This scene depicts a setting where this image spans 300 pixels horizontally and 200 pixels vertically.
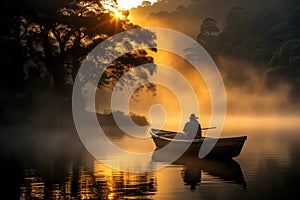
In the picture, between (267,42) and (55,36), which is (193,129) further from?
(267,42)

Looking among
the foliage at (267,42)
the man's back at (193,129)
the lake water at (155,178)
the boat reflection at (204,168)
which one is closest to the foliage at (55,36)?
the lake water at (155,178)

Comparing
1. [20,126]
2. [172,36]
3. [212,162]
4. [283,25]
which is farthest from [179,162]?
[172,36]

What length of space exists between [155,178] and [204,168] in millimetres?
3884

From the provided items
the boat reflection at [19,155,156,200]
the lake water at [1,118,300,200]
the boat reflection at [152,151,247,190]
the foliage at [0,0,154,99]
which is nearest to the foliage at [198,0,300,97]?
the foliage at [0,0,154,99]

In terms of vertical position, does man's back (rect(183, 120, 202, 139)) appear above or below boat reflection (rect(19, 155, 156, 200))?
above

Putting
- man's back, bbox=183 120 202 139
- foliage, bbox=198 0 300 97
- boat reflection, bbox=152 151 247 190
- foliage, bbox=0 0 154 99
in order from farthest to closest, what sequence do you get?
foliage, bbox=198 0 300 97, foliage, bbox=0 0 154 99, man's back, bbox=183 120 202 139, boat reflection, bbox=152 151 247 190

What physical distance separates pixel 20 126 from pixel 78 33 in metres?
11.6

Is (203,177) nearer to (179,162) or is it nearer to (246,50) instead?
(179,162)

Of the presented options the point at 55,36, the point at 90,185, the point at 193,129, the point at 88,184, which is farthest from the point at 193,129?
the point at 55,36

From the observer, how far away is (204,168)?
22.1 m

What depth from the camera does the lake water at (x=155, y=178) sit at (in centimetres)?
1566

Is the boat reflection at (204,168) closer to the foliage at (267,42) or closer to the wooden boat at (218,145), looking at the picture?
the wooden boat at (218,145)

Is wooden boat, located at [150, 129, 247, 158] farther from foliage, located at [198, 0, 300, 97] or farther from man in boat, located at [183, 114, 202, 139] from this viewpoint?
foliage, located at [198, 0, 300, 97]

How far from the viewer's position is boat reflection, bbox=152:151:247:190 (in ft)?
60.6
